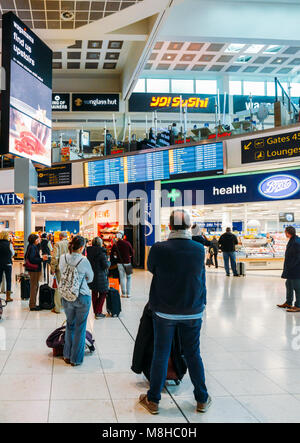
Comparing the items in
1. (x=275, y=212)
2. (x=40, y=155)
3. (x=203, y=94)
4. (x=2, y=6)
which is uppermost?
(x=203, y=94)

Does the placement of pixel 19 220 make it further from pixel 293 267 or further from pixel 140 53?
Answer: pixel 293 267

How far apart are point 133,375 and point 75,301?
0.97 metres

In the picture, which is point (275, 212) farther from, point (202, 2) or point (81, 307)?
point (81, 307)

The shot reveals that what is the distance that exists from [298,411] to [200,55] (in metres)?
18.0

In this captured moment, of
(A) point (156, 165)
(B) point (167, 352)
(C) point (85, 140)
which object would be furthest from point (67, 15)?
(B) point (167, 352)

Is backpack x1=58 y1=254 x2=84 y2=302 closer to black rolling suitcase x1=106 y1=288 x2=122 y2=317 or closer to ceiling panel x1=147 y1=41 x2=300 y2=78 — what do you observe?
black rolling suitcase x1=106 y1=288 x2=122 y2=317

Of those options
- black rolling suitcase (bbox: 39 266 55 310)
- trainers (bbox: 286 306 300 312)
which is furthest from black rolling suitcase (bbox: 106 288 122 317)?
trainers (bbox: 286 306 300 312)

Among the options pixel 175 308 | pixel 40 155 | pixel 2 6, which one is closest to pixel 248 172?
pixel 40 155

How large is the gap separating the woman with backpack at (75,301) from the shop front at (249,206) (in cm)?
876

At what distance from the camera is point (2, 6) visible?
927cm

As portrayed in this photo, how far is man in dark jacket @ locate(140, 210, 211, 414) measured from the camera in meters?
2.85

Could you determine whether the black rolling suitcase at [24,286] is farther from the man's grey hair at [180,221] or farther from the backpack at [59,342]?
the man's grey hair at [180,221]

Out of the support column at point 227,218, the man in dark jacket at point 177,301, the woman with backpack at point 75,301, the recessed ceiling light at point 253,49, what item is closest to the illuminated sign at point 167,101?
the recessed ceiling light at point 253,49

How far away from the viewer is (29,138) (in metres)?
7.64
